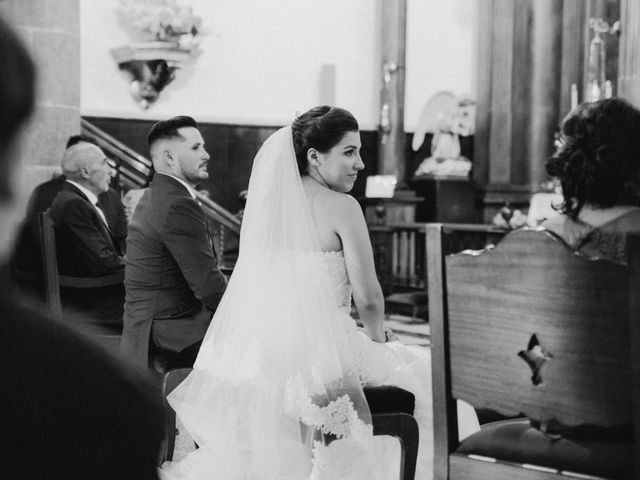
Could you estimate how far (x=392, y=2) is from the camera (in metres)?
11.8

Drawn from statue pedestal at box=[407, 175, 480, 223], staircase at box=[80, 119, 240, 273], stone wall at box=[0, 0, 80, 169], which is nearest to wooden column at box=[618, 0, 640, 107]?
statue pedestal at box=[407, 175, 480, 223]

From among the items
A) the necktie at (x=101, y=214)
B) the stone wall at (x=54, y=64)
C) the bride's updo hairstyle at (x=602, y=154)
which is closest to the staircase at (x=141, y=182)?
the stone wall at (x=54, y=64)

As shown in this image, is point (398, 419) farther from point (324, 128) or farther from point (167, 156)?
point (167, 156)

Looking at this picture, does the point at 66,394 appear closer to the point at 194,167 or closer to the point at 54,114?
the point at 194,167

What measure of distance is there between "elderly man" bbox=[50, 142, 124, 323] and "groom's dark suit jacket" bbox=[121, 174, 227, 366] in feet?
4.13

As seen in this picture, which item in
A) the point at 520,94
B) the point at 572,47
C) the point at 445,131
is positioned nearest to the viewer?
the point at 572,47

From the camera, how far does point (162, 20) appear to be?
1030 cm

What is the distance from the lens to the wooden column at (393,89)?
11.7 meters

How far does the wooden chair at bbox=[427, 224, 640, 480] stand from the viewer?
1.74 meters

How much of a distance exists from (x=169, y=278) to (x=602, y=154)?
1.96m

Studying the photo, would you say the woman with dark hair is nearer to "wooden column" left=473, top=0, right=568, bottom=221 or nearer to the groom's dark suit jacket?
the groom's dark suit jacket

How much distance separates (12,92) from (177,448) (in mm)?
3778

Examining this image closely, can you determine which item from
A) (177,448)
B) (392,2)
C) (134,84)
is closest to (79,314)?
(177,448)

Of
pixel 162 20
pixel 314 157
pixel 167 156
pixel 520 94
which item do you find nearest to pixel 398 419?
pixel 314 157
